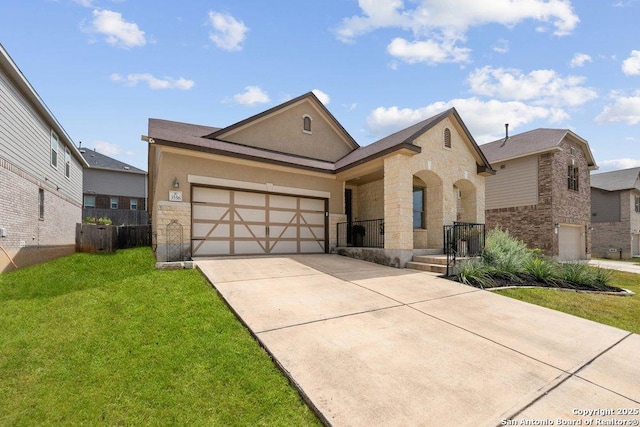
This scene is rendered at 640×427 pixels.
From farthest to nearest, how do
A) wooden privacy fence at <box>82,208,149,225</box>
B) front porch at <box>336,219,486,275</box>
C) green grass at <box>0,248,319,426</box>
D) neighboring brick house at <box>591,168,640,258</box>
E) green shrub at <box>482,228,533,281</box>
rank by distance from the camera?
neighboring brick house at <box>591,168,640,258</box>
wooden privacy fence at <box>82,208,149,225</box>
front porch at <box>336,219,486,275</box>
green shrub at <box>482,228,533,281</box>
green grass at <box>0,248,319,426</box>

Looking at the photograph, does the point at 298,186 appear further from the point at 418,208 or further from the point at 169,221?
the point at 418,208

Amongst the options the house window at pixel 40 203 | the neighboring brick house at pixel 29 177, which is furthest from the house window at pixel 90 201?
the house window at pixel 40 203

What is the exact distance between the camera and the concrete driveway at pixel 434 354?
9.01ft

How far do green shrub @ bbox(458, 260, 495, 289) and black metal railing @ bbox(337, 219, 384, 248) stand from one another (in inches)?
158

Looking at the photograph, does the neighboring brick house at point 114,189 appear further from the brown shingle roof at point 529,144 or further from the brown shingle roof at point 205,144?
the brown shingle roof at point 529,144

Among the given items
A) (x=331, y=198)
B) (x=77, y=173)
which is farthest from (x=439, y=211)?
(x=77, y=173)

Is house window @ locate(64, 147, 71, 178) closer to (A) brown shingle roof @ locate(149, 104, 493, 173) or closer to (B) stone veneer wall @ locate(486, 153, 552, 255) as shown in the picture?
(A) brown shingle roof @ locate(149, 104, 493, 173)

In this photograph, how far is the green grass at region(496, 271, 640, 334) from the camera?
5590mm

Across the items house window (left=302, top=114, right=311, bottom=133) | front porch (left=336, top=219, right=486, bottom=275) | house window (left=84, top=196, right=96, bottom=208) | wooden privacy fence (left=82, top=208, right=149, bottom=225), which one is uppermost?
house window (left=302, top=114, right=311, bottom=133)

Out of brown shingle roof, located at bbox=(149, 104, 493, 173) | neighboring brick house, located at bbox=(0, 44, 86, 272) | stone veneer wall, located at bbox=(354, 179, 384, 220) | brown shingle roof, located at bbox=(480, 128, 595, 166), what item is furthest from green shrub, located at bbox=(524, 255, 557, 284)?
neighboring brick house, located at bbox=(0, 44, 86, 272)

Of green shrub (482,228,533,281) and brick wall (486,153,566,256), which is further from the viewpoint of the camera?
brick wall (486,153,566,256)

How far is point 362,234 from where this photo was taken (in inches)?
501

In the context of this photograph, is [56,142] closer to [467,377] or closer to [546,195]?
[467,377]

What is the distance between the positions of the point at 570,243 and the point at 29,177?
27283 mm
